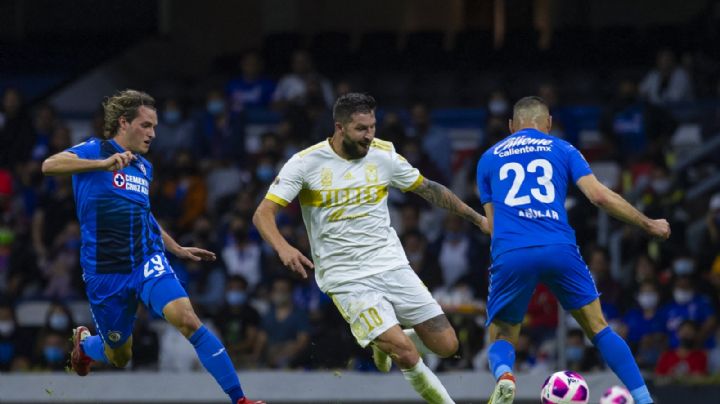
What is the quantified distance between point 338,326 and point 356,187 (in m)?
5.94

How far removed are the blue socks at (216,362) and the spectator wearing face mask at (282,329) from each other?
592 cm

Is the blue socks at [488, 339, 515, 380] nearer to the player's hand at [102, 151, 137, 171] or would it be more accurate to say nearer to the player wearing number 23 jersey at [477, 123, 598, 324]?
the player wearing number 23 jersey at [477, 123, 598, 324]

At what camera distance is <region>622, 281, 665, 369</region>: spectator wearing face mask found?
15.3 metres

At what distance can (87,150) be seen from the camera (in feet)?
32.7

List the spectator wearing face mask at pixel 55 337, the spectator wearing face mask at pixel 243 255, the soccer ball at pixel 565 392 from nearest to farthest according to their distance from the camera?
the soccer ball at pixel 565 392 < the spectator wearing face mask at pixel 55 337 < the spectator wearing face mask at pixel 243 255

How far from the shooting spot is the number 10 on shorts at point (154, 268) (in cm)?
1002

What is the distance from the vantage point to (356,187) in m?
10.2

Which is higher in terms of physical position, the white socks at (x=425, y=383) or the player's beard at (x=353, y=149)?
the player's beard at (x=353, y=149)

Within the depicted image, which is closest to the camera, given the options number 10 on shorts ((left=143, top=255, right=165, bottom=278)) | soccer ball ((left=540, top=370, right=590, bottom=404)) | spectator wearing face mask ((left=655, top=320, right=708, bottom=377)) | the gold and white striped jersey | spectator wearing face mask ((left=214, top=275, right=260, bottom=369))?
soccer ball ((left=540, top=370, right=590, bottom=404))

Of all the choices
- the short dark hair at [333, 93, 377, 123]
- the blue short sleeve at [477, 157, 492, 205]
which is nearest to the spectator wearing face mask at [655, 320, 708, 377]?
the blue short sleeve at [477, 157, 492, 205]

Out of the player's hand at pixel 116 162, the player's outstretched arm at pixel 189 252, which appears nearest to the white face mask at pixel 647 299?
the player's outstretched arm at pixel 189 252

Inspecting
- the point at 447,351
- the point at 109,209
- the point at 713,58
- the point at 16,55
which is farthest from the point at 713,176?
the point at 16,55

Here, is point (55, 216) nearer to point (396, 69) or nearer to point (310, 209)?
point (396, 69)

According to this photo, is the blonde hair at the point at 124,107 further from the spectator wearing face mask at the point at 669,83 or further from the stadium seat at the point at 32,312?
the spectator wearing face mask at the point at 669,83
